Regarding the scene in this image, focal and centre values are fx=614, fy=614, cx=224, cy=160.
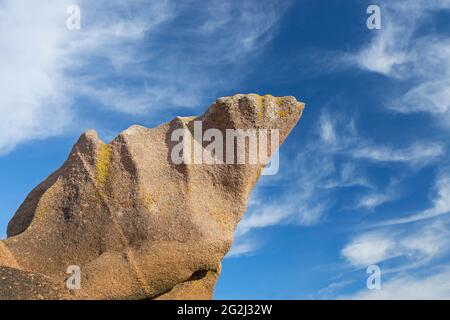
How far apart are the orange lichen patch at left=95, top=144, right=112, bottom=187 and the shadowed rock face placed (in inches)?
0.8

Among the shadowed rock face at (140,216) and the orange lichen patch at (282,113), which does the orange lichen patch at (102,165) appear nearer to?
the shadowed rock face at (140,216)

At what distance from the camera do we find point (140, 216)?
40.7 ft

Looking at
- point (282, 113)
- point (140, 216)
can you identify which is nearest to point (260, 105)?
point (282, 113)

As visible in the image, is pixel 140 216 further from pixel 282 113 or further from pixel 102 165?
pixel 282 113

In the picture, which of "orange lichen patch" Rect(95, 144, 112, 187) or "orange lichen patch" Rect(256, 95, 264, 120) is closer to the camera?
"orange lichen patch" Rect(95, 144, 112, 187)

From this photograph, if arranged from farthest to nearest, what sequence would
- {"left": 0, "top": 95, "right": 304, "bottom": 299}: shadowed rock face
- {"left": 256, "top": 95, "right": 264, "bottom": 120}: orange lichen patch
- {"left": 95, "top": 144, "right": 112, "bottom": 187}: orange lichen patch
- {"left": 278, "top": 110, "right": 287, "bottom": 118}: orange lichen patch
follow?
1. {"left": 278, "top": 110, "right": 287, "bottom": 118}: orange lichen patch
2. {"left": 256, "top": 95, "right": 264, "bottom": 120}: orange lichen patch
3. {"left": 95, "top": 144, "right": 112, "bottom": 187}: orange lichen patch
4. {"left": 0, "top": 95, "right": 304, "bottom": 299}: shadowed rock face

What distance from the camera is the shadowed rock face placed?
1202cm

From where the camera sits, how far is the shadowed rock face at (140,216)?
473 inches

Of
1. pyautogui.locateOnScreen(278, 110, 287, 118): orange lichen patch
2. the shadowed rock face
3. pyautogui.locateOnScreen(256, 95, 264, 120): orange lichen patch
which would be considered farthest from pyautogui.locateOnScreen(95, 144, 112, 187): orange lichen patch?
pyautogui.locateOnScreen(278, 110, 287, 118): orange lichen patch

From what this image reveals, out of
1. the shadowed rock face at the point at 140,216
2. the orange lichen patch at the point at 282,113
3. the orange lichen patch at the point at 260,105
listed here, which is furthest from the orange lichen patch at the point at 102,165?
the orange lichen patch at the point at 282,113

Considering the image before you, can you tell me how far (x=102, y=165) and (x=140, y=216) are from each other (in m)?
1.49

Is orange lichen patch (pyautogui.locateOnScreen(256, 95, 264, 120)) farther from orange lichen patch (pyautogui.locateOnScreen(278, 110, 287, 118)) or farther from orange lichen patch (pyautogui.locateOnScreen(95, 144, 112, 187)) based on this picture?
orange lichen patch (pyautogui.locateOnScreen(95, 144, 112, 187))

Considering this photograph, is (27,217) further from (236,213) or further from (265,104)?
(265,104)
